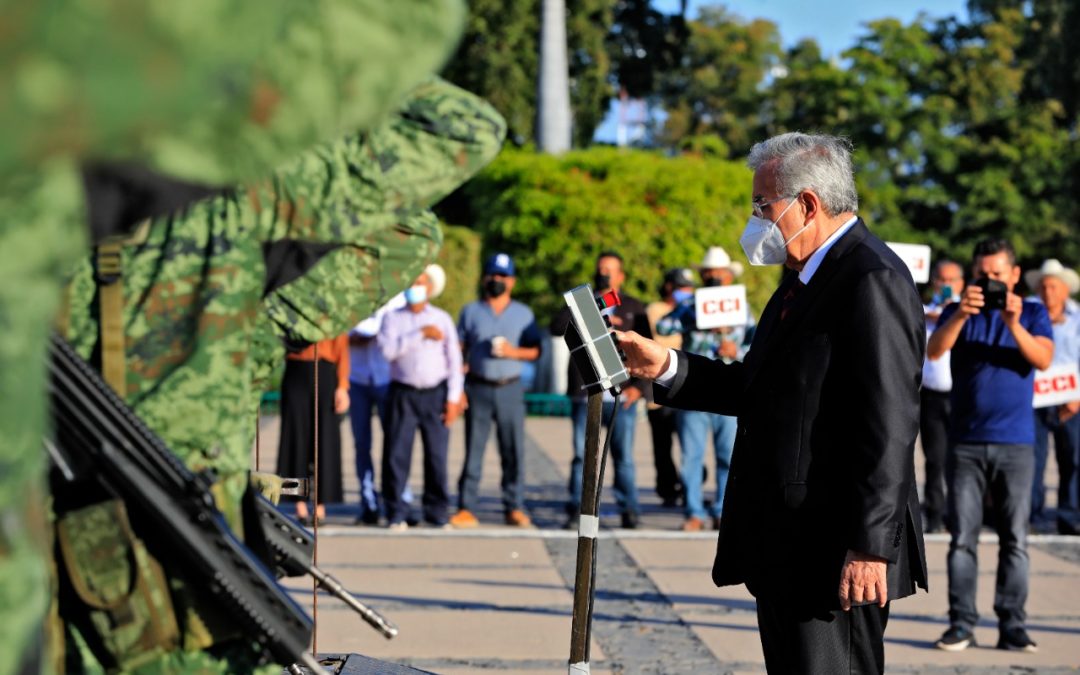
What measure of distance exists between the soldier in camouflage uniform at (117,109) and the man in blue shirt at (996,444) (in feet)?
20.3

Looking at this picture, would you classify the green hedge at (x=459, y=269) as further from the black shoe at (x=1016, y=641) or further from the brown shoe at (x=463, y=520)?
the black shoe at (x=1016, y=641)

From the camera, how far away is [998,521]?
24.3 ft

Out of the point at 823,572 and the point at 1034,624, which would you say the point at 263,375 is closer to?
the point at 823,572

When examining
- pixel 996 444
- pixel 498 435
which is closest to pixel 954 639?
pixel 996 444

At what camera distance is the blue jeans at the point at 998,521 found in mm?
7203

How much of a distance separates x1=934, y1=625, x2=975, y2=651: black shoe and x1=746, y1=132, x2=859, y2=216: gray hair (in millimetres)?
3722

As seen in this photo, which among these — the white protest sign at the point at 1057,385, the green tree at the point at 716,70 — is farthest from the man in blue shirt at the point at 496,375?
the green tree at the point at 716,70

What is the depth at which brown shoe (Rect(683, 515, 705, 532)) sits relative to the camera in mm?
10859

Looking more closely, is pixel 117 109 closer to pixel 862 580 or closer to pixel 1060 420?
pixel 862 580

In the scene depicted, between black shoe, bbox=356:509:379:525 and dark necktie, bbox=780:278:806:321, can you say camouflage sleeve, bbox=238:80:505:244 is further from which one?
black shoe, bbox=356:509:379:525

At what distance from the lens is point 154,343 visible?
2.45 meters

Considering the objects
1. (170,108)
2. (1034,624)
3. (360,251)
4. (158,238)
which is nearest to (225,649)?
(158,238)

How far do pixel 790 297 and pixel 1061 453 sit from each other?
8222mm

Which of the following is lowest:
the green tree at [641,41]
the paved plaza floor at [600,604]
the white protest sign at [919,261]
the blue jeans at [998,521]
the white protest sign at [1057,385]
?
the paved plaza floor at [600,604]
